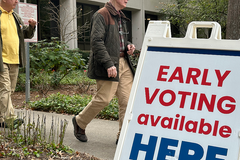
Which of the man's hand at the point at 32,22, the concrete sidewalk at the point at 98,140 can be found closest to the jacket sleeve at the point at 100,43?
the concrete sidewalk at the point at 98,140

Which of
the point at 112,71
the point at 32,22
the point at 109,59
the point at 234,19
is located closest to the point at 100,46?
the point at 109,59

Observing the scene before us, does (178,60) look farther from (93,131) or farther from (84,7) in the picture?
(84,7)

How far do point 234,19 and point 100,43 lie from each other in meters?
3.96

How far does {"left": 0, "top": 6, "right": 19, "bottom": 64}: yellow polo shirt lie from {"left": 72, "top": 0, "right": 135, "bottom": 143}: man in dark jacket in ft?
4.59

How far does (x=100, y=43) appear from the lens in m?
3.46

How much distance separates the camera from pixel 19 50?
462 cm

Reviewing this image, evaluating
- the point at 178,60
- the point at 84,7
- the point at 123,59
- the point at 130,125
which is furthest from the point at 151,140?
the point at 84,7

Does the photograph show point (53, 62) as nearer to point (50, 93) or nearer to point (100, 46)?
point (50, 93)

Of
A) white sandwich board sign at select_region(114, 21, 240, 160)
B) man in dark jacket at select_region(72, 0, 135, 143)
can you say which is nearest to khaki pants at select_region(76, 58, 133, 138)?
man in dark jacket at select_region(72, 0, 135, 143)

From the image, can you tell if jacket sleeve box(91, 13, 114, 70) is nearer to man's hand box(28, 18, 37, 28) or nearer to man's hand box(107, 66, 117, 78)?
man's hand box(107, 66, 117, 78)

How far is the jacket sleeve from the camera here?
11.2 ft

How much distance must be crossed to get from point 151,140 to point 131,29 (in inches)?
830

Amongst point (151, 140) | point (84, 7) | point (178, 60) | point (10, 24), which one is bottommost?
point (151, 140)

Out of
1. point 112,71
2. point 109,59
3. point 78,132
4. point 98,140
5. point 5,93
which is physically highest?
point 109,59
